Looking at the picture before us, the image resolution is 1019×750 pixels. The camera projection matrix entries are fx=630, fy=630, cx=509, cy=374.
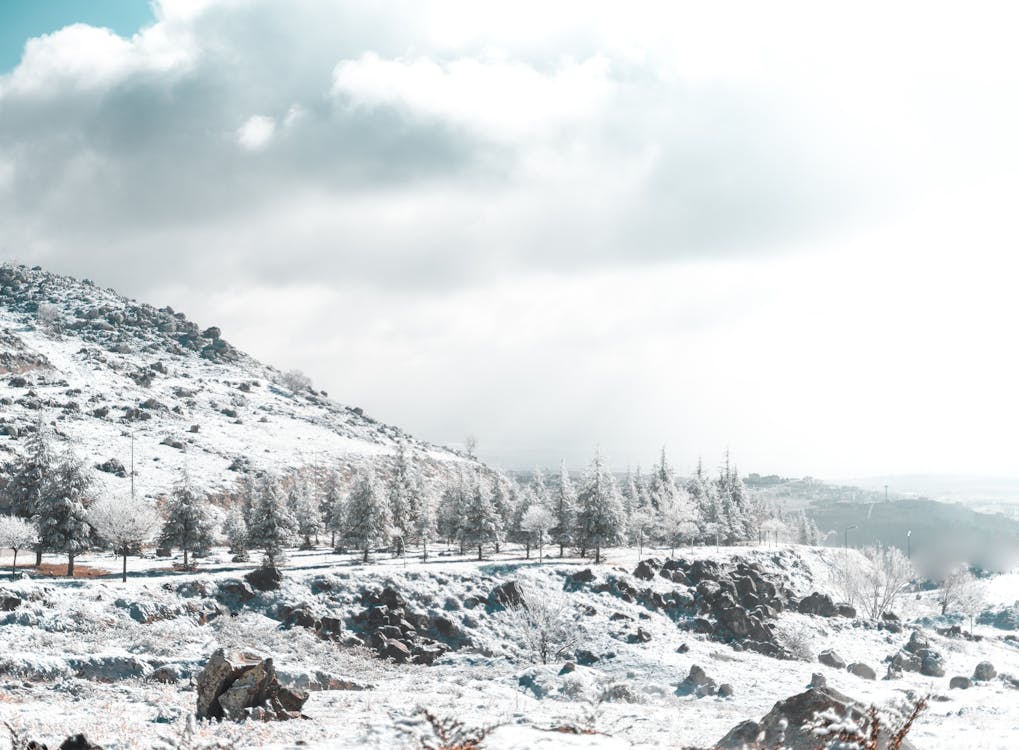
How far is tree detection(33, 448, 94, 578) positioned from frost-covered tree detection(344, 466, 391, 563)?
942 inches

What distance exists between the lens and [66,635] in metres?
37.1

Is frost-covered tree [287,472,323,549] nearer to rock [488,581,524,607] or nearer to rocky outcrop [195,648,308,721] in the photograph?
rock [488,581,524,607]

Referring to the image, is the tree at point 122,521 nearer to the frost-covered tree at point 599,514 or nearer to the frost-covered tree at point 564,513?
the frost-covered tree at point 564,513

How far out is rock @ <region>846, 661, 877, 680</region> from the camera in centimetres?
5142

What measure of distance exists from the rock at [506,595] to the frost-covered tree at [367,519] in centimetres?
1664

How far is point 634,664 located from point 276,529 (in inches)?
1379

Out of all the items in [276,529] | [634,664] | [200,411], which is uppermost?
[200,411]

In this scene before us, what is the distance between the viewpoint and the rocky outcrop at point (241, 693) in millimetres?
18125

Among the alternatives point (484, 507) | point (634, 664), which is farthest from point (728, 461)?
point (634, 664)

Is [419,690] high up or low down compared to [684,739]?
down

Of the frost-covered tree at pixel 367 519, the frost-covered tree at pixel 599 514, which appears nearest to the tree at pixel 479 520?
the frost-covered tree at pixel 367 519

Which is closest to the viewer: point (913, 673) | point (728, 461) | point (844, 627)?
point (913, 673)

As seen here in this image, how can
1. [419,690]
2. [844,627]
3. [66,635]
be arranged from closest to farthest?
[419,690], [66,635], [844,627]

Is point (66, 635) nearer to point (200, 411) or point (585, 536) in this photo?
point (585, 536)
